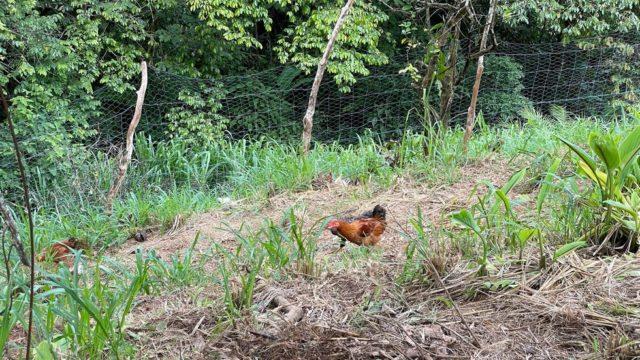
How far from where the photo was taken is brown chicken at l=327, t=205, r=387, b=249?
2.65m

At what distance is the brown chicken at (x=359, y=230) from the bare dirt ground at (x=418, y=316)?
0.18m

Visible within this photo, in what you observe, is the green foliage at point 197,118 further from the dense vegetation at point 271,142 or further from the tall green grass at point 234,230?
the tall green grass at point 234,230

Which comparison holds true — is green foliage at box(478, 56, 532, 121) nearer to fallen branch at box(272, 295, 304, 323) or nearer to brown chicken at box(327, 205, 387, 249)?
brown chicken at box(327, 205, 387, 249)

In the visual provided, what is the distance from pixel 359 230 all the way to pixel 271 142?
673 cm

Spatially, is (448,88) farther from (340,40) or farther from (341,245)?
(340,40)

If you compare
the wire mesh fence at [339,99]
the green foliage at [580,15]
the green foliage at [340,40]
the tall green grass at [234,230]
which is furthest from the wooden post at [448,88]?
the green foliage at [580,15]

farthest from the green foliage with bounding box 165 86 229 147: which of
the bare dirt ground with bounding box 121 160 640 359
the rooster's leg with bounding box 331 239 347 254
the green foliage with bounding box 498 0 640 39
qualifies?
the bare dirt ground with bounding box 121 160 640 359

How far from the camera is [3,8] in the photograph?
27.2ft

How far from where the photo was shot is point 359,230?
2.68 metres

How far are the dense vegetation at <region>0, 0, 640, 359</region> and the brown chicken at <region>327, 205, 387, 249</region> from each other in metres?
0.12

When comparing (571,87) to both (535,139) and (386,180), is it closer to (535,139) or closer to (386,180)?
(535,139)

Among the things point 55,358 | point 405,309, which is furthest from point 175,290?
point 405,309

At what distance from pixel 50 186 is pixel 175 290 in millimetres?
5579

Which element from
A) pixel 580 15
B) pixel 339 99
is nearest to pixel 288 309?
pixel 339 99
